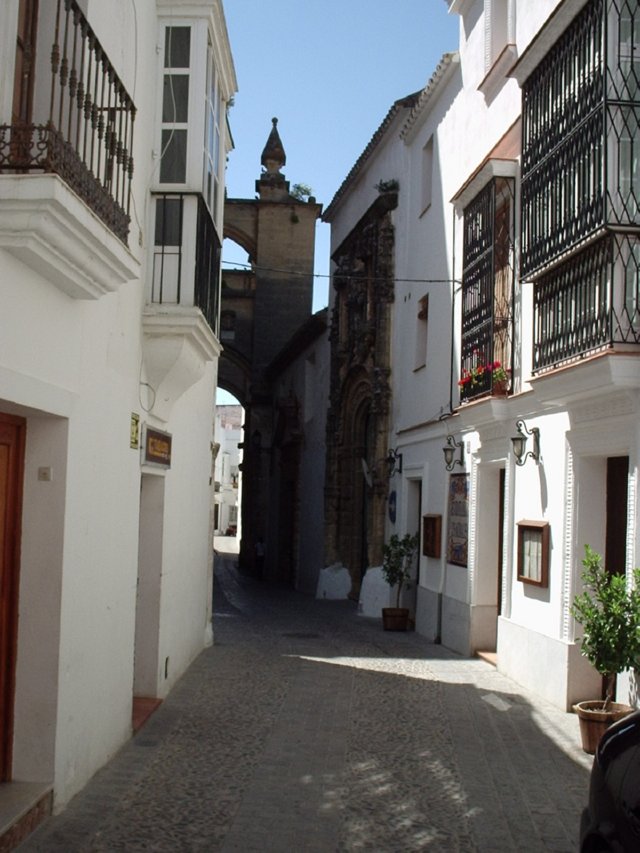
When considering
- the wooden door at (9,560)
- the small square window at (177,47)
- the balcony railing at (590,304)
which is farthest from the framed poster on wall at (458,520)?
the wooden door at (9,560)

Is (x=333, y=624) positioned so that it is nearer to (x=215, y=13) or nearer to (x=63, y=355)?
(x=215, y=13)

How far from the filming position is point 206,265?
9.46 meters

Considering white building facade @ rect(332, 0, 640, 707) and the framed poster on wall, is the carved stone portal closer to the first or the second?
white building facade @ rect(332, 0, 640, 707)

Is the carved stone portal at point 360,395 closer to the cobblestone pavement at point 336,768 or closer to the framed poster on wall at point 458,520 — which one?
the framed poster on wall at point 458,520

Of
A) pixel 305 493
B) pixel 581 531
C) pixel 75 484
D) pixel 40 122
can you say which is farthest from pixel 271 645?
pixel 305 493

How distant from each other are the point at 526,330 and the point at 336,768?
584 centimetres

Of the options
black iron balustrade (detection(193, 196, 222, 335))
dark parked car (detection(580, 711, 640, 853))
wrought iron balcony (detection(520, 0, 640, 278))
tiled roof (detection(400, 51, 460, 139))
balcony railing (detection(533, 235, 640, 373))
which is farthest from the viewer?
tiled roof (detection(400, 51, 460, 139))

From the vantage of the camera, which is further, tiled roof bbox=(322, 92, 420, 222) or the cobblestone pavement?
tiled roof bbox=(322, 92, 420, 222)

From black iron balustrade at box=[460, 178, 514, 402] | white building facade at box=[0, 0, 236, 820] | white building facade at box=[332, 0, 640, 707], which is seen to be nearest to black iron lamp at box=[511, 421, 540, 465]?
white building facade at box=[332, 0, 640, 707]

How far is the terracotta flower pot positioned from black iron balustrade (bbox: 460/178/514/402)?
4837 millimetres

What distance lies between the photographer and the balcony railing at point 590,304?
8.55 meters

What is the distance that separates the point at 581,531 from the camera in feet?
33.1

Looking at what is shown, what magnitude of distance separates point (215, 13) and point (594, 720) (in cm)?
672

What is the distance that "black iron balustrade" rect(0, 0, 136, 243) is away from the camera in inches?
195
